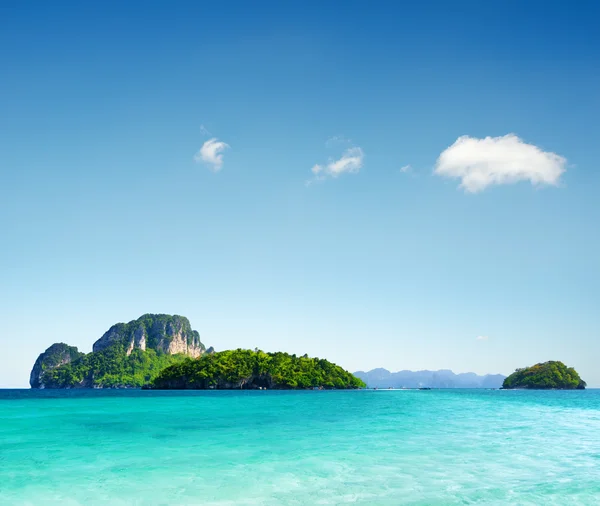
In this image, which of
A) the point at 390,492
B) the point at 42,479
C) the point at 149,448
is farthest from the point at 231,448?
the point at 390,492

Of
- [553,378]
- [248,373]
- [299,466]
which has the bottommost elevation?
[553,378]

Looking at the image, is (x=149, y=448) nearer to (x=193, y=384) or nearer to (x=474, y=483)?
(x=474, y=483)

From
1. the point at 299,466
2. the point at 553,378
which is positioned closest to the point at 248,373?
the point at 553,378

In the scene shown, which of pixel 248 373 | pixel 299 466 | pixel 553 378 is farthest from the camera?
pixel 553 378

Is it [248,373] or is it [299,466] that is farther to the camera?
[248,373]

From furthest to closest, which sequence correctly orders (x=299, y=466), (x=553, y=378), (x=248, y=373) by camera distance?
(x=553, y=378)
(x=248, y=373)
(x=299, y=466)

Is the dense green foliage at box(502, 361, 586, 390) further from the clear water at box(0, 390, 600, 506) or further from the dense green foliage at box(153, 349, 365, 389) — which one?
the clear water at box(0, 390, 600, 506)

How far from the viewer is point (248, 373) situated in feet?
485

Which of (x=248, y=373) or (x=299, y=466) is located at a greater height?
(x=248, y=373)

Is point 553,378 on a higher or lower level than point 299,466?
lower

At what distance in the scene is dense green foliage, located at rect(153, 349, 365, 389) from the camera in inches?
5837

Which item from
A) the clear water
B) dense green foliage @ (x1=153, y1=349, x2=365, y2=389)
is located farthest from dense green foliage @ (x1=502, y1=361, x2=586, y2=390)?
the clear water

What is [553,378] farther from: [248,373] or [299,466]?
[299,466]

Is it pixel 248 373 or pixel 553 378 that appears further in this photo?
pixel 553 378
